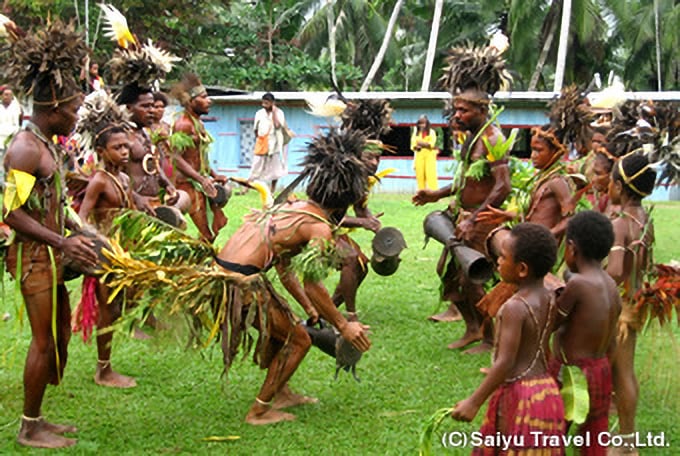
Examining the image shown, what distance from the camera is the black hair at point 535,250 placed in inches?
139

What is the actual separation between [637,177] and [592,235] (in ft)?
3.25

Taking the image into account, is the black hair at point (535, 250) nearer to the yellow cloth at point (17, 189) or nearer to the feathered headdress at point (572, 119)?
the yellow cloth at point (17, 189)

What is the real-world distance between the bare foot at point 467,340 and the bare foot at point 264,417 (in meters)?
2.01

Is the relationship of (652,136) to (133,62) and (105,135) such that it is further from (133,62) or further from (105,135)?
(133,62)

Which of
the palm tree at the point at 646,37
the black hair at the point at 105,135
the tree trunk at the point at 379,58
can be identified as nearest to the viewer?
the black hair at the point at 105,135

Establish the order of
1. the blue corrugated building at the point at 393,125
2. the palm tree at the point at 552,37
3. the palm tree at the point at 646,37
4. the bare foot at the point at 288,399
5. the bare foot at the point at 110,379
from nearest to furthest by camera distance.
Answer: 1. the bare foot at the point at 288,399
2. the bare foot at the point at 110,379
3. the blue corrugated building at the point at 393,125
4. the palm tree at the point at 552,37
5. the palm tree at the point at 646,37

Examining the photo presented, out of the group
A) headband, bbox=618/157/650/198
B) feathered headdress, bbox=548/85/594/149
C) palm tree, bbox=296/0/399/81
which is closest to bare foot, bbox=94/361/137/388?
headband, bbox=618/157/650/198

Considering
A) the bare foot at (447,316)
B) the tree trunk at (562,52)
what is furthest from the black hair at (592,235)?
the tree trunk at (562,52)

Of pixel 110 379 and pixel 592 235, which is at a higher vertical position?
pixel 592 235

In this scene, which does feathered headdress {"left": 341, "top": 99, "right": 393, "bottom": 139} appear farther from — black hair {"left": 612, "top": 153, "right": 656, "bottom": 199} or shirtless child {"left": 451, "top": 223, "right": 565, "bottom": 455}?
shirtless child {"left": 451, "top": 223, "right": 565, "bottom": 455}

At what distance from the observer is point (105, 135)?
219 inches

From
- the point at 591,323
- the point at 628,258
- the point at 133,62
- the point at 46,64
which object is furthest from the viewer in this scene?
the point at 133,62

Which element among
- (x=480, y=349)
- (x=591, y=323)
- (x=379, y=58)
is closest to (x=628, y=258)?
(x=591, y=323)

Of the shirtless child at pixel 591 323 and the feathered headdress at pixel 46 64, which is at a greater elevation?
the feathered headdress at pixel 46 64
